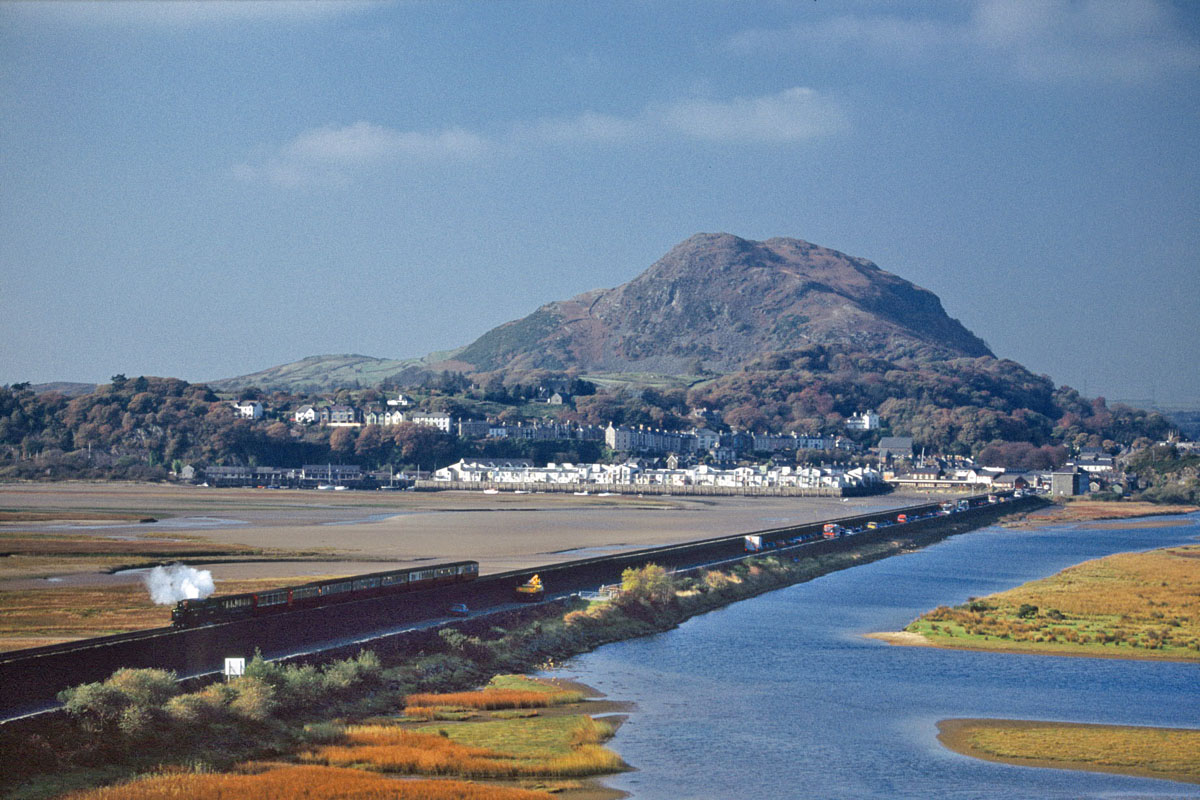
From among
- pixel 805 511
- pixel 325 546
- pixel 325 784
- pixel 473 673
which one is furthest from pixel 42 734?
pixel 805 511

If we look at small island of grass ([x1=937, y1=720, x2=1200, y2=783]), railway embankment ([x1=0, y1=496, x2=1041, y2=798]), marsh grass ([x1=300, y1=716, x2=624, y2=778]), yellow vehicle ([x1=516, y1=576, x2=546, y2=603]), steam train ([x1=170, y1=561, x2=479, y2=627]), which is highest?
steam train ([x1=170, y1=561, x2=479, y2=627])

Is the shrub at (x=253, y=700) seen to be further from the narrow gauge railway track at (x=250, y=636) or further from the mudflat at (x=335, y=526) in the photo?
the mudflat at (x=335, y=526)

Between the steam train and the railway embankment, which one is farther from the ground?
the steam train

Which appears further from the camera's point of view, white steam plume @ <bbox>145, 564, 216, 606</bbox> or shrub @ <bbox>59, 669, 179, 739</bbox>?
white steam plume @ <bbox>145, 564, 216, 606</bbox>

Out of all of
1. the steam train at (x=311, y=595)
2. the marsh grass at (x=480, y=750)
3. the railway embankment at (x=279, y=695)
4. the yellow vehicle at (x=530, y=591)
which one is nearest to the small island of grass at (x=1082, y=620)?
the railway embankment at (x=279, y=695)

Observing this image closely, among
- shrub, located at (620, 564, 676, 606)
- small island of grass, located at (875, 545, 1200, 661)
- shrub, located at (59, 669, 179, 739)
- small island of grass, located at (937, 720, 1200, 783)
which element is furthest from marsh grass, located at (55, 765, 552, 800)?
small island of grass, located at (875, 545, 1200, 661)

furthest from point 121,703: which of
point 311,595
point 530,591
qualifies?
point 530,591

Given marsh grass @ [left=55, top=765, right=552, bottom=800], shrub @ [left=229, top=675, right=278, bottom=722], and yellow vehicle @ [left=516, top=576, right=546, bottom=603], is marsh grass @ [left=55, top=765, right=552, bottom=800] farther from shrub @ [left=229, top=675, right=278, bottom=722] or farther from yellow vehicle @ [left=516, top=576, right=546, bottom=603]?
yellow vehicle @ [left=516, top=576, right=546, bottom=603]
